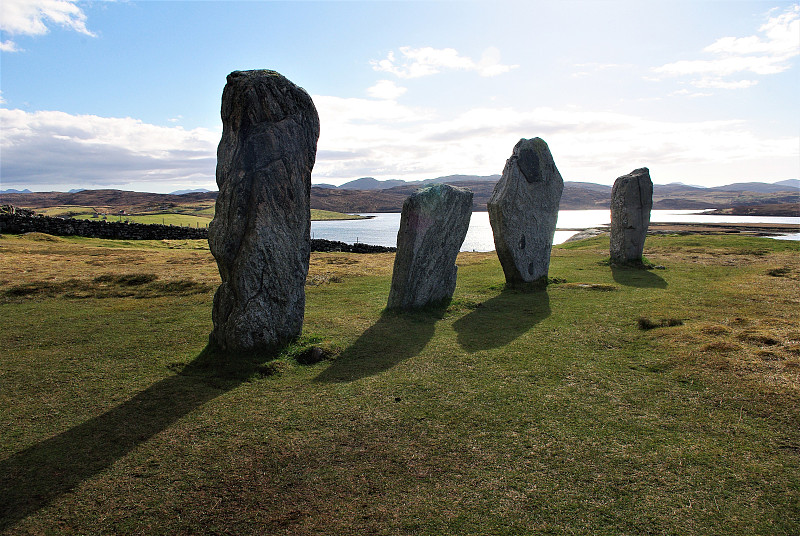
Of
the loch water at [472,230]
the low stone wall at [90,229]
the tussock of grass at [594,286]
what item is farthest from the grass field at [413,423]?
the loch water at [472,230]

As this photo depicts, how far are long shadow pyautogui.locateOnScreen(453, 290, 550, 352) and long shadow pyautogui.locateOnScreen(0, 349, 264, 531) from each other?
4.69 m

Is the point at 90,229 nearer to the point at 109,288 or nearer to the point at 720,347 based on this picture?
the point at 109,288

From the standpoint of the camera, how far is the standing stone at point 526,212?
14.9 metres

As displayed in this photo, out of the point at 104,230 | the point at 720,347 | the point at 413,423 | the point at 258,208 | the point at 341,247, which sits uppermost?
the point at 258,208

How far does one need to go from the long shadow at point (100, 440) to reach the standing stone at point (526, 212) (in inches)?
374

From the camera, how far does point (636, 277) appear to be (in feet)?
56.4

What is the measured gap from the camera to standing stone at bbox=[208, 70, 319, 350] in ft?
28.0

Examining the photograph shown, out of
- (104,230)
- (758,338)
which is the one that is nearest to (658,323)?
(758,338)

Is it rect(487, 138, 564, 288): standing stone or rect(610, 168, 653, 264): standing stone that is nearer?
rect(487, 138, 564, 288): standing stone

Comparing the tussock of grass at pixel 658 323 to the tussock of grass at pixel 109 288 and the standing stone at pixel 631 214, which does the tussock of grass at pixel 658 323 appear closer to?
the standing stone at pixel 631 214

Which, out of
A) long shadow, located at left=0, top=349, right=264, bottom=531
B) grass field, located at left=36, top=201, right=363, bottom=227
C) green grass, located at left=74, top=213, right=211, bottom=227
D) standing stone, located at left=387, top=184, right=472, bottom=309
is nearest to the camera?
long shadow, located at left=0, top=349, right=264, bottom=531

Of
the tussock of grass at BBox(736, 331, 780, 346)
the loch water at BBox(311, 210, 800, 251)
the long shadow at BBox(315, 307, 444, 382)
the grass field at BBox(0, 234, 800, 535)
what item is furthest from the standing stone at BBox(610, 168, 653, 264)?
the loch water at BBox(311, 210, 800, 251)

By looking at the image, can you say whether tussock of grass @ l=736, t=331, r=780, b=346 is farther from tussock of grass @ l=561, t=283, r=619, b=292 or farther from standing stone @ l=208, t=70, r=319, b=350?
standing stone @ l=208, t=70, r=319, b=350

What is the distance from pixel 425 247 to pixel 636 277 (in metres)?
9.61
